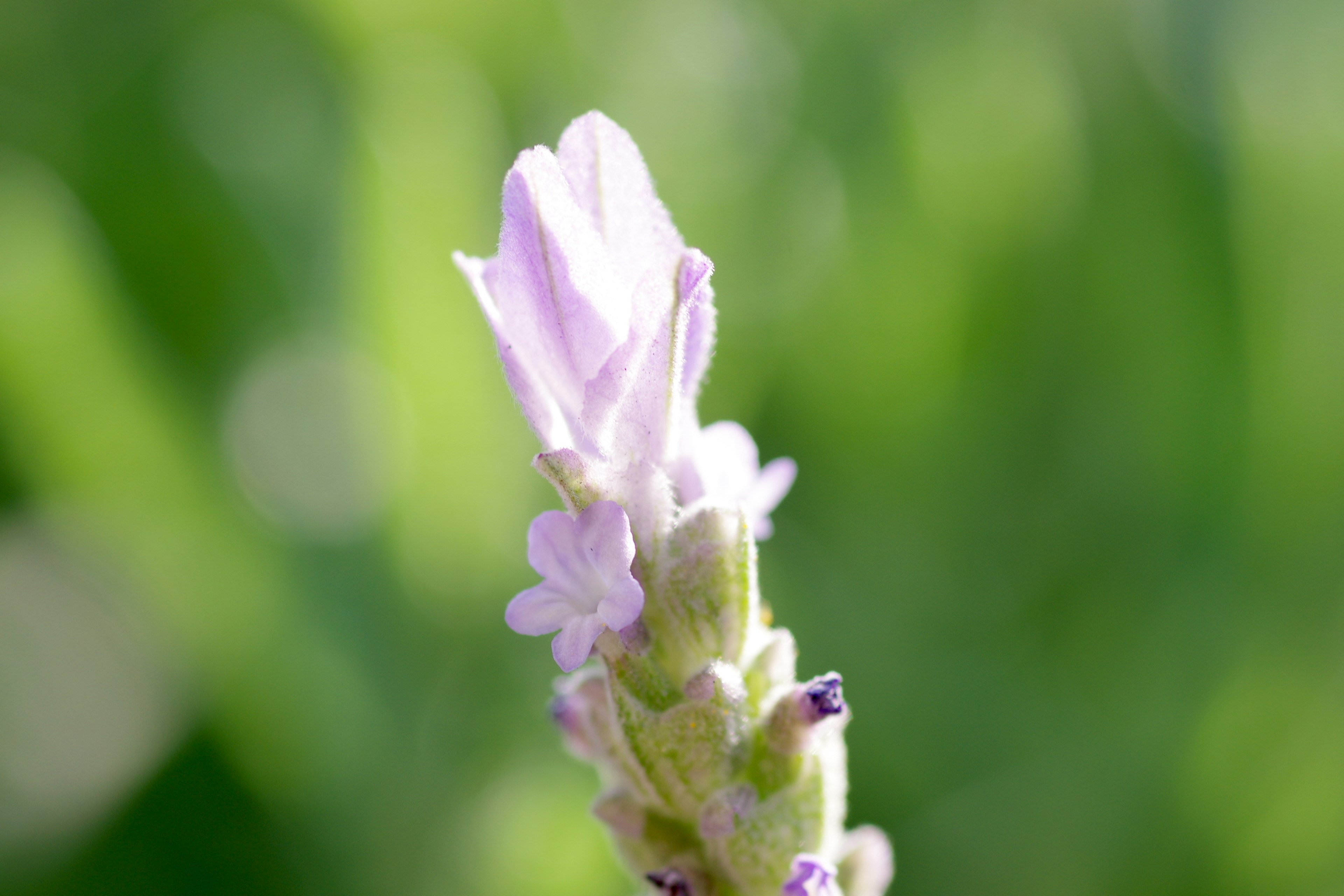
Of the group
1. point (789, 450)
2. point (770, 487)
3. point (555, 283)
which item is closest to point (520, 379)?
point (555, 283)

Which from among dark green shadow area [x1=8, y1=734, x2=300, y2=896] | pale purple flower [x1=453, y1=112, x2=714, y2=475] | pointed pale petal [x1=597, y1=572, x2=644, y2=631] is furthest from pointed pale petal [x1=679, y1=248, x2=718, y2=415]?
dark green shadow area [x1=8, y1=734, x2=300, y2=896]

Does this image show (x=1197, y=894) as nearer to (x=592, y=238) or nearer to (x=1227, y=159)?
(x=1227, y=159)

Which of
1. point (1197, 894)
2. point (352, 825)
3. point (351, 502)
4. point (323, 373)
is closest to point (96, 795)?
point (352, 825)

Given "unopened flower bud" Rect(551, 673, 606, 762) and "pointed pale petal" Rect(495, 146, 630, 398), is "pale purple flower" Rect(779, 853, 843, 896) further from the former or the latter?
"pointed pale petal" Rect(495, 146, 630, 398)

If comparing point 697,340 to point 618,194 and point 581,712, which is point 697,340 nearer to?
point 618,194

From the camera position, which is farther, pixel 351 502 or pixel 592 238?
pixel 351 502

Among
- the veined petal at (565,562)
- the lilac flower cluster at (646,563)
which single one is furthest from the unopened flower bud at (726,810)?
the veined petal at (565,562)

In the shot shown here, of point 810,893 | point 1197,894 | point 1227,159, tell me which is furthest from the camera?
point 1227,159
